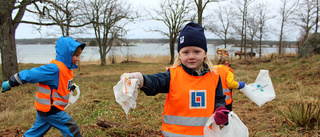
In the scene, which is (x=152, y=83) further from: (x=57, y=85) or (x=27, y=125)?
(x=27, y=125)

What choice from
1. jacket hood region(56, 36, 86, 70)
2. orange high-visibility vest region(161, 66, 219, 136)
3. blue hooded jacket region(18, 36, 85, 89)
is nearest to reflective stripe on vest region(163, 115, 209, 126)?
orange high-visibility vest region(161, 66, 219, 136)

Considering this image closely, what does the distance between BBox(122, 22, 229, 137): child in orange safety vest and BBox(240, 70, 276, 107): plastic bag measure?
86.2 inches

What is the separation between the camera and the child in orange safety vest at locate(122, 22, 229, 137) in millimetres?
1985

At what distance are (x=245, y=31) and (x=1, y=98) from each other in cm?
2683

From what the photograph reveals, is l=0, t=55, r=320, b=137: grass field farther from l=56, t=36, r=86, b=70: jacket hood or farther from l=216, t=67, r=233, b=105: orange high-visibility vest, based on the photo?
l=56, t=36, r=86, b=70: jacket hood

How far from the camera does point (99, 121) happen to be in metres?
4.41

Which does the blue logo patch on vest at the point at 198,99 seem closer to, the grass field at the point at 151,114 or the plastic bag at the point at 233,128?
the plastic bag at the point at 233,128

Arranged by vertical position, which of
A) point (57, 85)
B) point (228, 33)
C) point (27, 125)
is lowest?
point (27, 125)

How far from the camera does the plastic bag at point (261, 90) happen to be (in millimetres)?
3898

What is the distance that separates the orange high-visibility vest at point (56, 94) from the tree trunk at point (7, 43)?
379 inches

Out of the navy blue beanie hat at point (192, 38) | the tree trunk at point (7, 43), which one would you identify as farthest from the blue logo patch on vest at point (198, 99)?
the tree trunk at point (7, 43)

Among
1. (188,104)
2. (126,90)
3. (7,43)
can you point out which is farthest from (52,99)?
(7,43)

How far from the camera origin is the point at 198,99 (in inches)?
79.4

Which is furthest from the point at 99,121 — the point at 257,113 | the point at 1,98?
the point at 1,98
